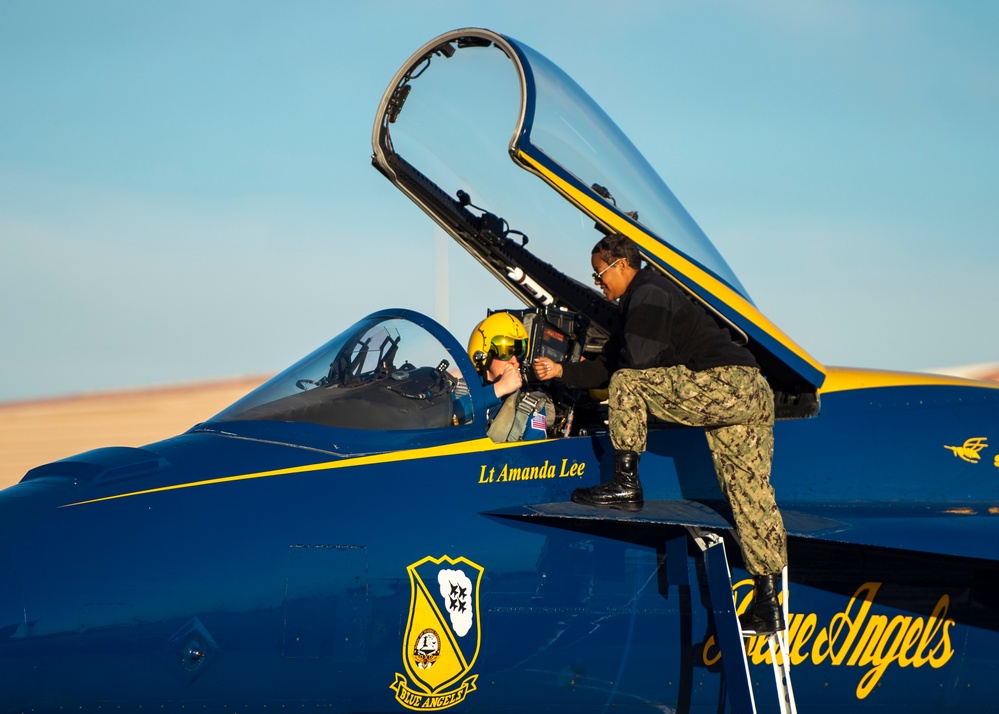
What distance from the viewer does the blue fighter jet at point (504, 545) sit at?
201 inches

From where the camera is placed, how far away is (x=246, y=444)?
580 cm

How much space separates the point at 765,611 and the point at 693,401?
42.3 inches

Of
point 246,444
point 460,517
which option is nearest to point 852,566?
point 460,517

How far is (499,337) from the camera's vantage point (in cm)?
739

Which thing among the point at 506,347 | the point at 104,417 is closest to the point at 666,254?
the point at 506,347

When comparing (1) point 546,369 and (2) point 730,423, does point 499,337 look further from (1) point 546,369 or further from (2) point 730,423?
(2) point 730,423

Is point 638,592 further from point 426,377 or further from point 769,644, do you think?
point 426,377

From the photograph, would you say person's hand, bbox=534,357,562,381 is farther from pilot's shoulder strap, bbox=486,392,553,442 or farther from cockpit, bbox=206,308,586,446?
cockpit, bbox=206,308,586,446

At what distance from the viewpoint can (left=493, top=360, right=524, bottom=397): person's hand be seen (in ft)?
20.5

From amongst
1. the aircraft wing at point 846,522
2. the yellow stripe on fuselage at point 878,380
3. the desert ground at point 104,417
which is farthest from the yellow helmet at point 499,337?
the desert ground at point 104,417

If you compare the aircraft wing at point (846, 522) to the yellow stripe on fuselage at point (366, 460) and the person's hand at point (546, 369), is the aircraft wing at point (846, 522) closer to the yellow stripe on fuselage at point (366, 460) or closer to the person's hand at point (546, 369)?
the yellow stripe on fuselage at point (366, 460)

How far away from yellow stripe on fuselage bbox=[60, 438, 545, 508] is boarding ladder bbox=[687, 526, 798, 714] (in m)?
1.09

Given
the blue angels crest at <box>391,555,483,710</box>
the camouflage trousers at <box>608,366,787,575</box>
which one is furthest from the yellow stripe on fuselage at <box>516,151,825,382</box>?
the blue angels crest at <box>391,555,483,710</box>

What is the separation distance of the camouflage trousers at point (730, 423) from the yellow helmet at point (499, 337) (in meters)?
1.63
